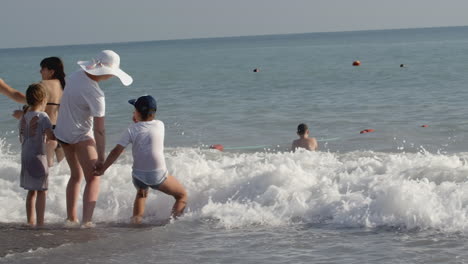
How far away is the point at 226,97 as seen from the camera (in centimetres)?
2481

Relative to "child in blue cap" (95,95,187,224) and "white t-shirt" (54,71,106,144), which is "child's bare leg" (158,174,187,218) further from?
"white t-shirt" (54,71,106,144)

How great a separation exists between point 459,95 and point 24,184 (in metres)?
17.1

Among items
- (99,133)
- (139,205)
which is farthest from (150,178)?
(99,133)

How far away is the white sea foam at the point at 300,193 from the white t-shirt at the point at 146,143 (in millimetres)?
924

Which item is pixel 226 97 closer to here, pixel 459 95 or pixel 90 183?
pixel 459 95

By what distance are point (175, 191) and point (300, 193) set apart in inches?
60.0

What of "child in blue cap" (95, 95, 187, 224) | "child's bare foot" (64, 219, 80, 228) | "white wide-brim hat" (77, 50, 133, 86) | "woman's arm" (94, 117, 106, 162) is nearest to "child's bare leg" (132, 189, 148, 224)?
"child in blue cap" (95, 95, 187, 224)

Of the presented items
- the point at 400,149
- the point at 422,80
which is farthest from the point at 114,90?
the point at 400,149

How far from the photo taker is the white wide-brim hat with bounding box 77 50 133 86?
6590mm

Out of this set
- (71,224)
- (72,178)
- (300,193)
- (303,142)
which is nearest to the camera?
(72,178)

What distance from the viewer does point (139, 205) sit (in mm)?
7215

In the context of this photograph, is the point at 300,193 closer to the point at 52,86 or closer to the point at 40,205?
the point at 40,205

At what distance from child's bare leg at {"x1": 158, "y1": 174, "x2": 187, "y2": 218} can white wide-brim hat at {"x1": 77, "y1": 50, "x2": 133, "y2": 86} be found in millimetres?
1052

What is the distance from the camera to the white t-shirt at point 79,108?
6.57 m
